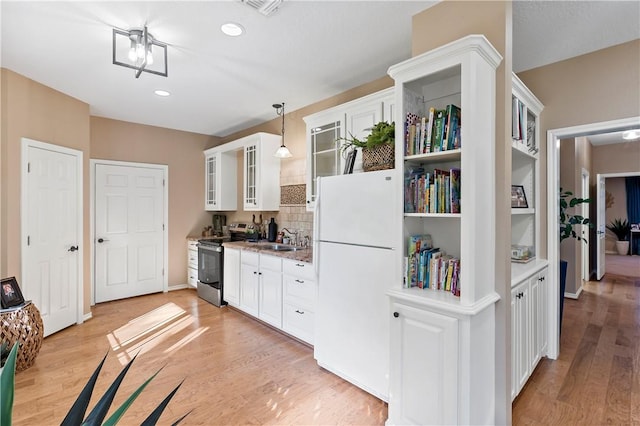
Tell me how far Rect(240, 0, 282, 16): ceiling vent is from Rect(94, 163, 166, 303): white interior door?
379cm

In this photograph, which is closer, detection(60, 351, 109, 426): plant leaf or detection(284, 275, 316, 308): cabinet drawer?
detection(60, 351, 109, 426): plant leaf

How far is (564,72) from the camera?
9.43ft

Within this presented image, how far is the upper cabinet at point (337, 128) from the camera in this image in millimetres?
2982

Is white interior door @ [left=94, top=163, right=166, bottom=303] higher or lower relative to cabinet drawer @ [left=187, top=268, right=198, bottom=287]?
higher

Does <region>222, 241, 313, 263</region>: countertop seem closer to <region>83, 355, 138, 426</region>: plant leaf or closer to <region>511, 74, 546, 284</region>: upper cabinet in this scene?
<region>511, 74, 546, 284</region>: upper cabinet

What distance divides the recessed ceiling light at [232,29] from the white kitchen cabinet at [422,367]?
223 centimetres

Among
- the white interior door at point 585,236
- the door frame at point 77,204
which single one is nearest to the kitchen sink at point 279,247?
the door frame at point 77,204

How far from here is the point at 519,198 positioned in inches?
114

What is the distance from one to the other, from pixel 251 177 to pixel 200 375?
2.77 metres

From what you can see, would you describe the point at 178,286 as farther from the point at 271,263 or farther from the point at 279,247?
the point at 271,263

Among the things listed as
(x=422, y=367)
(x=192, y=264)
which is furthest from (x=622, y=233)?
(x=192, y=264)

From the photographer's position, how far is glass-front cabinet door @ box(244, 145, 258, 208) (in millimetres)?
4613

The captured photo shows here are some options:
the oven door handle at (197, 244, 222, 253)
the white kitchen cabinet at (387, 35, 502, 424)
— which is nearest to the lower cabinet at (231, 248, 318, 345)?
the oven door handle at (197, 244, 222, 253)

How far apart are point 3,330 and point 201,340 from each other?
1600 mm
